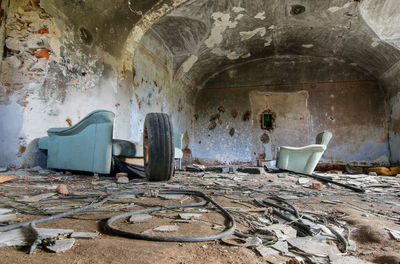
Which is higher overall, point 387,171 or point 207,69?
point 207,69

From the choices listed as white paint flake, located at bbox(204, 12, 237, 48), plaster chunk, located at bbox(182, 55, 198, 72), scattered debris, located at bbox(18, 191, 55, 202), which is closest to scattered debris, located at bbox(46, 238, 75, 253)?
scattered debris, located at bbox(18, 191, 55, 202)

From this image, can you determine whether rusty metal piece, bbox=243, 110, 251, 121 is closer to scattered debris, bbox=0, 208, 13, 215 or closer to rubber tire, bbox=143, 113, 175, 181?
rubber tire, bbox=143, 113, 175, 181

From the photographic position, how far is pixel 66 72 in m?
4.19

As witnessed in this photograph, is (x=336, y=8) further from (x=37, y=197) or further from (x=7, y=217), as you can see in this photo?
(x=7, y=217)

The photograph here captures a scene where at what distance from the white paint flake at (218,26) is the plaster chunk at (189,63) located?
24.2 inches

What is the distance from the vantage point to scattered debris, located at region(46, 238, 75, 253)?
843 mm

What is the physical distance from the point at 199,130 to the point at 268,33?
13.4 feet

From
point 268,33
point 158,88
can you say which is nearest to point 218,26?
point 268,33

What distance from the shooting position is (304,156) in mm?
5043

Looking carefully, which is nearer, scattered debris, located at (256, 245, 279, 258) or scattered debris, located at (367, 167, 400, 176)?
scattered debris, located at (256, 245, 279, 258)

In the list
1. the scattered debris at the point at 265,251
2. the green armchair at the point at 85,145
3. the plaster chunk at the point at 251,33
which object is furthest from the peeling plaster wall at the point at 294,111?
the scattered debris at the point at 265,251

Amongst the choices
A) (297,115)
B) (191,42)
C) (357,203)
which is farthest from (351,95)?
(357,203)

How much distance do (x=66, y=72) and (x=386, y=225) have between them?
4534 mm

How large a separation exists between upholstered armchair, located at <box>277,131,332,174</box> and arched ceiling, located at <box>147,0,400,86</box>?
2.94 m
